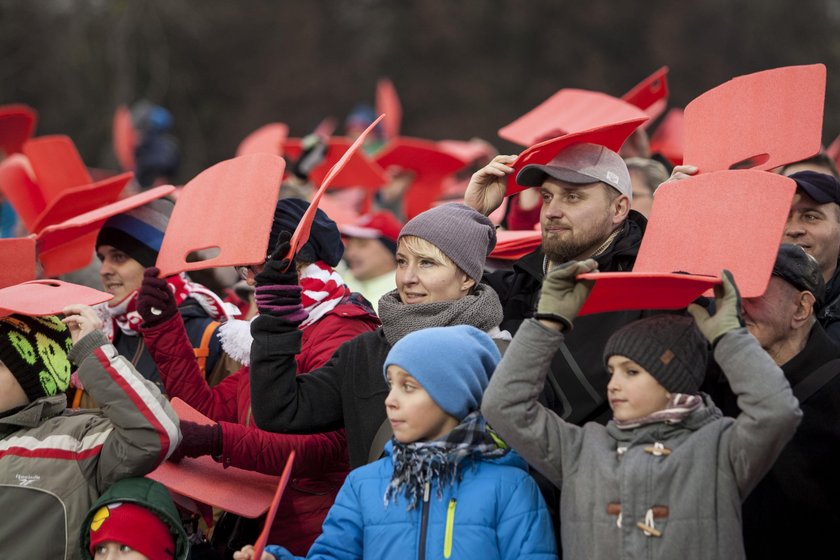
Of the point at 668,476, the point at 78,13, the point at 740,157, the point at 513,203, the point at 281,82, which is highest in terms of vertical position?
the point at 740,157

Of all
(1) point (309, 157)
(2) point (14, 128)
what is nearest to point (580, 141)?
(1) point (309, 157)

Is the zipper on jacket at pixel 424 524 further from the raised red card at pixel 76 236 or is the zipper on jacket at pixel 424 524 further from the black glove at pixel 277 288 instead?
the raised red card at pixel 76 236

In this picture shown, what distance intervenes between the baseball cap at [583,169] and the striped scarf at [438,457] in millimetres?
938

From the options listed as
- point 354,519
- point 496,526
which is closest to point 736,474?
point 496,526

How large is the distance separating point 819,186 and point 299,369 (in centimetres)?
195

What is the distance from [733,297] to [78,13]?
18.2 m

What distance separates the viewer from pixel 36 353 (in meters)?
4.25

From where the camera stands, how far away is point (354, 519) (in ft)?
12.3

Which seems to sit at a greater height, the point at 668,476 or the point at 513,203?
the point at 668,476

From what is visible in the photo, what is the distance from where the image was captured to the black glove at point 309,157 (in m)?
8.15

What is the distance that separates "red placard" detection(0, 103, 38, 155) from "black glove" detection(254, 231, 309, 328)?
207 inches

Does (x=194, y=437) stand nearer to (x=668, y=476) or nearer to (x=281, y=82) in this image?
(x=668, y=476)

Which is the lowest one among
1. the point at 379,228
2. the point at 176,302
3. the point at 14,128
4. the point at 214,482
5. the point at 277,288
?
the point at 379,228

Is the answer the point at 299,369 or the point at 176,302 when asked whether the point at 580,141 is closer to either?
the point at 299,369
